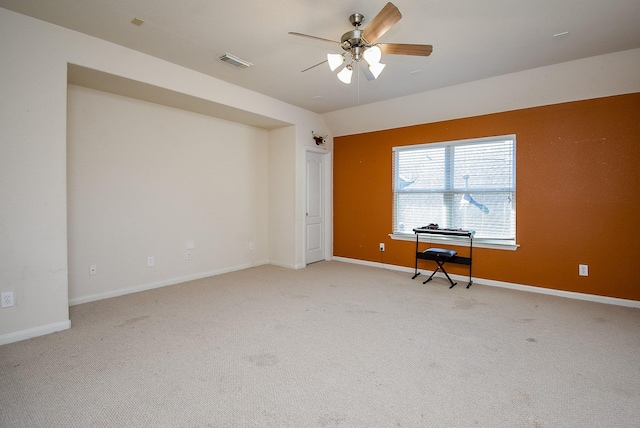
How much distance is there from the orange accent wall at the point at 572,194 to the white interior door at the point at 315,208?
205 cm

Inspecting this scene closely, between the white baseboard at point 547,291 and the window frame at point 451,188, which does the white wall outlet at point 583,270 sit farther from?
the window frame at point 451,188

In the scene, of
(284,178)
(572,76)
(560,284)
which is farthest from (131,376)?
(572,76)

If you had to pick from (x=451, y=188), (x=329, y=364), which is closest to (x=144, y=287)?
(x=329, y=364)

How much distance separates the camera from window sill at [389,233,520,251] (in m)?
4.19

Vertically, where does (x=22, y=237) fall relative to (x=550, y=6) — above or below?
below

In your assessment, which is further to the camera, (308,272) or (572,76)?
(308,272)

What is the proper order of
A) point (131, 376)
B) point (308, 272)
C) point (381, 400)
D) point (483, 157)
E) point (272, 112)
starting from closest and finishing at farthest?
point (381, 400)
point (131, 376)
point (483, 157)
point (272, 112)
point (308, 272)

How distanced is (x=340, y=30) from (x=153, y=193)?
3089 mm

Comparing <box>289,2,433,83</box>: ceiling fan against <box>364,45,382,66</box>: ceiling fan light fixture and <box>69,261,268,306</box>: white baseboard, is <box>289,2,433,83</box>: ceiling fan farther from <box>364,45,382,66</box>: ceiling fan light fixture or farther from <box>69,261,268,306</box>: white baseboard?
<box>69,261,268,306</box>: white baseboard

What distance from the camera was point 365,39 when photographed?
7.76ft

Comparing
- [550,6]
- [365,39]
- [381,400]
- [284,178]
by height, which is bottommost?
[381,400]

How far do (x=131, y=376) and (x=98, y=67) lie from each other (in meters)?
2.84

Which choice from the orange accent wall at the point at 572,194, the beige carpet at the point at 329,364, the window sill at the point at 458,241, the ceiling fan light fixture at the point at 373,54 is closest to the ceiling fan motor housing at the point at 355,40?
the ceiling fan light fixture at the point at 373,54

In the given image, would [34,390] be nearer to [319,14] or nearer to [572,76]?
[319,14]
